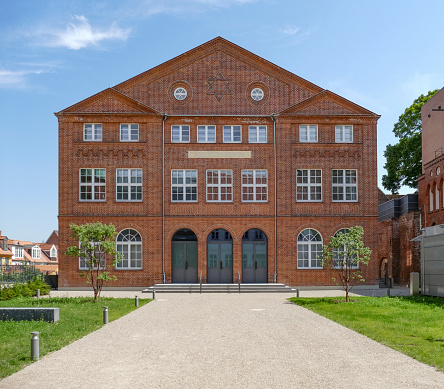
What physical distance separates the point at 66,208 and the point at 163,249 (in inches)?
253

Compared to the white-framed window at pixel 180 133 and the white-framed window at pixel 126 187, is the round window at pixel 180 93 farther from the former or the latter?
the white-framed window at pixel 126 187

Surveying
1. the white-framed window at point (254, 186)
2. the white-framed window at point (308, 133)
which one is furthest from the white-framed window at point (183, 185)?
the white-framed window at point (308, 133)

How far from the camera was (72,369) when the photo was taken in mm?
10664

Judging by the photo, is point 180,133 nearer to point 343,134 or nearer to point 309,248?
point 343,134

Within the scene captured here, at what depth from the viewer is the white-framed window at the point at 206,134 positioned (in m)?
35.5

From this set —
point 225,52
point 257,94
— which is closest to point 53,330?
point 257,94

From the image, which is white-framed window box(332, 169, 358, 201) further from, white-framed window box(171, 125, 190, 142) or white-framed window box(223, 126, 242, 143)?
white-framed window box(171, 125, 190, 142)

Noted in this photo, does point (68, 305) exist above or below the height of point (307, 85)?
below

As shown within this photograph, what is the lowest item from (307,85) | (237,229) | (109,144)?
(237,229)

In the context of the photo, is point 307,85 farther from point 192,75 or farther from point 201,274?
A: point 201,274

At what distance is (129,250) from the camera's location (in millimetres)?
34656

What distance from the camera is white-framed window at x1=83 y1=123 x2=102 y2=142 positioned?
116 feet

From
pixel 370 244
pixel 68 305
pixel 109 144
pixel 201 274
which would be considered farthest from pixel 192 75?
pixel 68 305

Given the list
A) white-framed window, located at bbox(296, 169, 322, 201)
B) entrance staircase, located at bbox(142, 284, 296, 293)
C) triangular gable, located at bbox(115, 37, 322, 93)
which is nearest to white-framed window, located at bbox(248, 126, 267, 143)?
white-framed window, located at bbox(296, 169, 322, 201)
